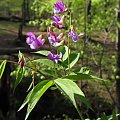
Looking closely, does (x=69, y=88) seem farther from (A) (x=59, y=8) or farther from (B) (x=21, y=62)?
(A) (x=59, y=8)

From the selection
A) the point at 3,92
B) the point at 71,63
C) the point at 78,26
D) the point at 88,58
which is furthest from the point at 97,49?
the point at 71,63

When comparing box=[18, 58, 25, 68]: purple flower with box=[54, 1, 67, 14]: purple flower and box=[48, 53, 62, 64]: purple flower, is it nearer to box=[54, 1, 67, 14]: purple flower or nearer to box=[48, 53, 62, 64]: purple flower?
box=[48, 53, 62, 64]: purple flower

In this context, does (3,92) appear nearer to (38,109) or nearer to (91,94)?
(38,109)

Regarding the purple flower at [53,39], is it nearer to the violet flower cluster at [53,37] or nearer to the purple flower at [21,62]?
the violet flower cluster at [53,37]

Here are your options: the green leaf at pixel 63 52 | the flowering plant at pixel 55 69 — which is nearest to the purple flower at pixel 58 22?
the flowering plant at pixel 55 69

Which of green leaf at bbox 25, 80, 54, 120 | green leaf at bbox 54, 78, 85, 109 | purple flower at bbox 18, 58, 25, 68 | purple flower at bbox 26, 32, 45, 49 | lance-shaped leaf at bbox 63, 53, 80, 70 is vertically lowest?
green leaf at bbox 25, 80, 54, 120

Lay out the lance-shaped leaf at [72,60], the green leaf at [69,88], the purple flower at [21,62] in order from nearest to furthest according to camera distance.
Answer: the green leaf at [69,88]
the purple flower at [21,62]
the lance-shaped leaf at [72,60]

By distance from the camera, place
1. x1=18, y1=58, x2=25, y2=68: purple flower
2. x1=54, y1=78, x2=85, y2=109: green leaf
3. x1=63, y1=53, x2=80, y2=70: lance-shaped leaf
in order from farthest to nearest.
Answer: x1=63, y1=53, x2=80, y2=70: lance-shaped leaf → x1=18, y1=58, x2=25, y2=68: purple flower → x1=54, y1=78, x2=85, y2=109: green leaf

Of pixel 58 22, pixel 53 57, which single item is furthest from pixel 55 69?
pixel 58 22

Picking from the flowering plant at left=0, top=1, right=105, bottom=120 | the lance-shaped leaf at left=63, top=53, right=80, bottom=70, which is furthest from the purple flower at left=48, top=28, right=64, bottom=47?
the lance-shaped leaf at left=63, top=53, right=80, bottom=70
